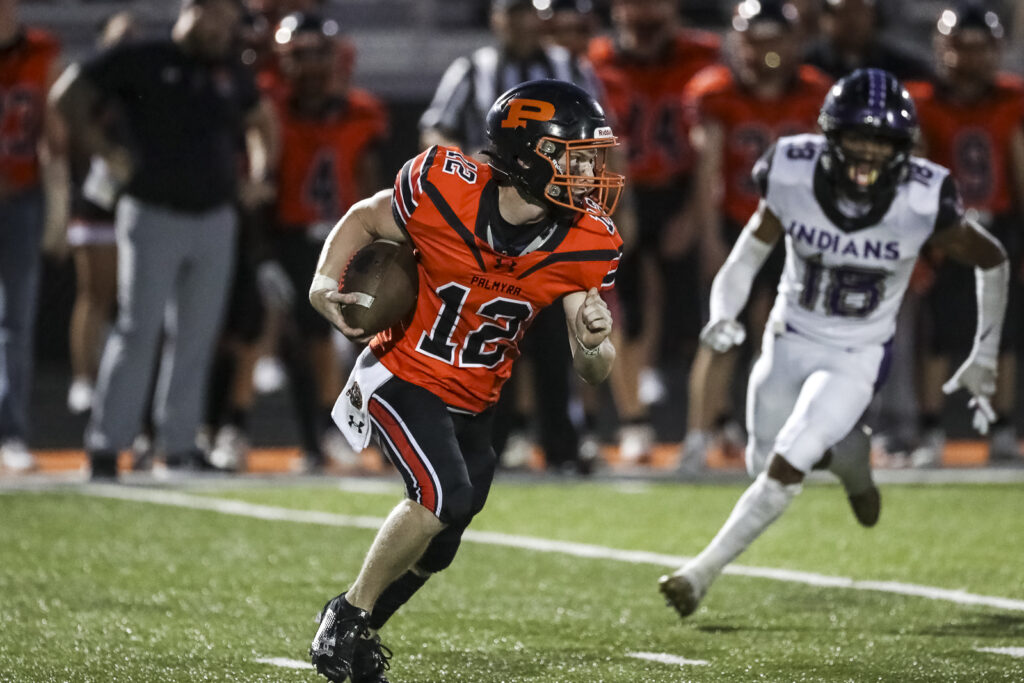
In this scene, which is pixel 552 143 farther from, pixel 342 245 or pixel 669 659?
pixel 669 659

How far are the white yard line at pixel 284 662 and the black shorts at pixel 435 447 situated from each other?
0.49 meters

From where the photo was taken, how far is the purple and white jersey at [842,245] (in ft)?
16.2

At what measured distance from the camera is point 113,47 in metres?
7.00

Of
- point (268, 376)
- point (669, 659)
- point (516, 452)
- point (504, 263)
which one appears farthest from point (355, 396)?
point (268, 376)

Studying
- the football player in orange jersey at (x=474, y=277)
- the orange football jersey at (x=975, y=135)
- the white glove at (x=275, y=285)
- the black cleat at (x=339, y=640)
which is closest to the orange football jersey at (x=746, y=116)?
the orange football jersey at (x=975, y=135)

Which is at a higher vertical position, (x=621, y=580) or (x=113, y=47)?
(x=113, y=47)

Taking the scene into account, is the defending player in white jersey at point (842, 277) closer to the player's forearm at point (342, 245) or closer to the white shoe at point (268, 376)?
the player's forearm at point (342, 245)

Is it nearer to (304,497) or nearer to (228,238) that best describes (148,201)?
(228,238)

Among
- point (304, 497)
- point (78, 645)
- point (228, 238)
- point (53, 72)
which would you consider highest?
point (53, 72)

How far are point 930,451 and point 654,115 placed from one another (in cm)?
187

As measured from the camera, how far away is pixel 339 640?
3680 millimetres

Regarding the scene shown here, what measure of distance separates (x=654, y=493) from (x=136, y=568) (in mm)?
2289

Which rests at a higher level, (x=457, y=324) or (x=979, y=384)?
(x=457, y=324)

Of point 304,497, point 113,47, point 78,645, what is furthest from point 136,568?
point 113,47
